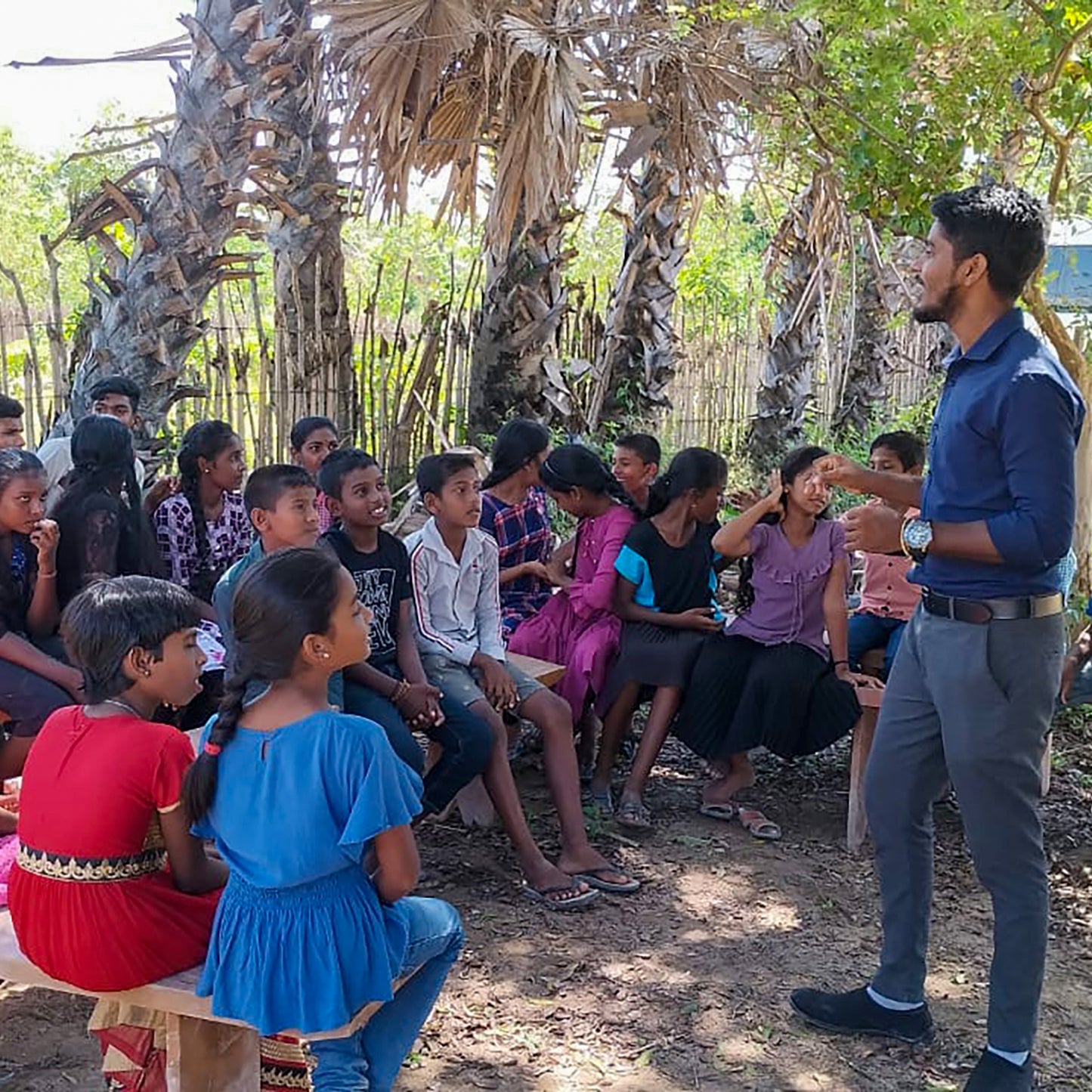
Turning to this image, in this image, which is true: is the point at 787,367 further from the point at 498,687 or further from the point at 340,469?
the point at 340,469

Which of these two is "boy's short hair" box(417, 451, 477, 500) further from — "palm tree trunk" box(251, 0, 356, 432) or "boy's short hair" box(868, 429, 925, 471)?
"palm tree trunk" box(251, 0, 356, 432)

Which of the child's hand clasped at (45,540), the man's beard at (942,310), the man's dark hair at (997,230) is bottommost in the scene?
the child's hand clasped at (45,540)

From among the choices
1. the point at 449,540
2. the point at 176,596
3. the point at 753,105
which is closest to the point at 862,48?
the point at 753,105

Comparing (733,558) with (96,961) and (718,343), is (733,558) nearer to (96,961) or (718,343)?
(96,961)

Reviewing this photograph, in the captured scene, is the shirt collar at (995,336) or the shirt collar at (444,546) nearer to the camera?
the shirt collar at (995,336)

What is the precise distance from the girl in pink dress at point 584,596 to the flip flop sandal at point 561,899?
1.01 metres

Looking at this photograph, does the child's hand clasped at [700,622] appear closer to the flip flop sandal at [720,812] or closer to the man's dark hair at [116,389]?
the flip flop sandal at [720,812]

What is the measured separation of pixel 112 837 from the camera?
2.39 m

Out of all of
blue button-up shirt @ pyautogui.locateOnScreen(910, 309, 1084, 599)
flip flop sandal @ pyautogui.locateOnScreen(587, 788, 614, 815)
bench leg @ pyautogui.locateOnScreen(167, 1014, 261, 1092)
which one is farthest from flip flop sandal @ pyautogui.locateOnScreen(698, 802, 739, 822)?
bench leg @ pyautogui.locateOnScreen(167, 1014, 261, 1092)

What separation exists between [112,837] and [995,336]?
7.17 ft

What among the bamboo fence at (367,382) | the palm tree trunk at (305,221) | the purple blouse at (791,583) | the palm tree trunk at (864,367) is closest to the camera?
the purple blouse at (791,583)

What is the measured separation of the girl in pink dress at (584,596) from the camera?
481 centimetres

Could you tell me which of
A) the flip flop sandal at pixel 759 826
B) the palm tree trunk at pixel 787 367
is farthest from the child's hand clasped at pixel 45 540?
the palm tree trunk at pixel 787 367

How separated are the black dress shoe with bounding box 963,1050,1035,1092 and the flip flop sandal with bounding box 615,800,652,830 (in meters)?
1.79
